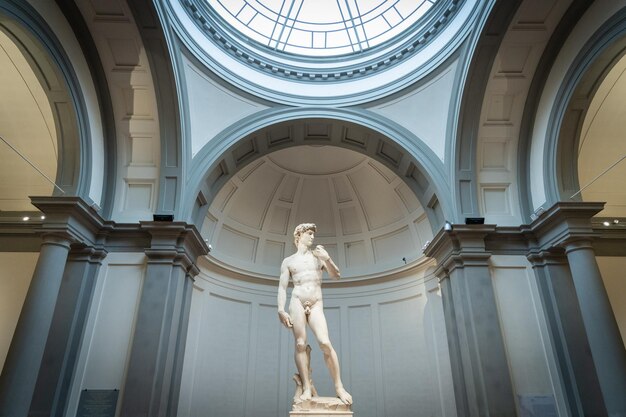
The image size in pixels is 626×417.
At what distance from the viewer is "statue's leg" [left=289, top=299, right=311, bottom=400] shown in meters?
5.17

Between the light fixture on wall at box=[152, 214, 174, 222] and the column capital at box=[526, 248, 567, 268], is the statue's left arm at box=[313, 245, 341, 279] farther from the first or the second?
the column capital at box=[526, 248, 567, 268]

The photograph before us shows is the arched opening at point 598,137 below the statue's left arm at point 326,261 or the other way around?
the other way around

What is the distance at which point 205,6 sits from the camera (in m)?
9.55

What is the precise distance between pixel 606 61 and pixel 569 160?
1901mm

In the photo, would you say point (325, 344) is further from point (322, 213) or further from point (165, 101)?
point (322, 213)

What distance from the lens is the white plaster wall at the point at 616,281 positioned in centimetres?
908

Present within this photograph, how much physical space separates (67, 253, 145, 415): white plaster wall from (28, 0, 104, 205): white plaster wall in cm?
155

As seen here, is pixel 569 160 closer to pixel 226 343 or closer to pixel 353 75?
pixel 353 75

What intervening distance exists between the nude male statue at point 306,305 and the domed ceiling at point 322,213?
5.76 metres

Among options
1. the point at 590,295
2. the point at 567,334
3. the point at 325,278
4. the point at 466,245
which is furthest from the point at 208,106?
the point at 567,334

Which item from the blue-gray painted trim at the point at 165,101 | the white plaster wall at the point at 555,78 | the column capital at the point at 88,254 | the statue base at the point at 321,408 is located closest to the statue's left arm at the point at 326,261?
the statue base at the point at 321,408

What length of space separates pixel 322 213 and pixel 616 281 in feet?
26.6

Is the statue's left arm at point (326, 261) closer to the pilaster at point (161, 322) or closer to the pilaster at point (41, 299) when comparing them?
the pilaster at point (161, 322)

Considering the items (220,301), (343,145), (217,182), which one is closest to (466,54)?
(343,145)
